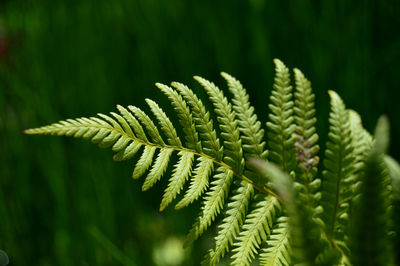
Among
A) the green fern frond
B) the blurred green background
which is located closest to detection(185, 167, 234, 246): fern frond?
the green fern frond

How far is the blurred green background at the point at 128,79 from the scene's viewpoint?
1.64 metres

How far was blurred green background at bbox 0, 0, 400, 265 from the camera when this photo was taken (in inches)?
64.7

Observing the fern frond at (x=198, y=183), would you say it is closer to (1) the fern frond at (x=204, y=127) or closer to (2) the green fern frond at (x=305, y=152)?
(1) the fern frond at (x=204, y=127)

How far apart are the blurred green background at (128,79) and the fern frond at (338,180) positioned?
3.44 feet

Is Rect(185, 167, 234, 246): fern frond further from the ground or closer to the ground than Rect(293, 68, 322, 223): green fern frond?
closer to the ground

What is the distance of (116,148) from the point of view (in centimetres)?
57

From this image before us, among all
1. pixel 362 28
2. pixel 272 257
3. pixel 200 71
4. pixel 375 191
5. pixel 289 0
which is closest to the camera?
pixel 375 191

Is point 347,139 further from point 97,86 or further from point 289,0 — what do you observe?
point 97,86

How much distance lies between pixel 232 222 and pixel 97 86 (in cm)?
154

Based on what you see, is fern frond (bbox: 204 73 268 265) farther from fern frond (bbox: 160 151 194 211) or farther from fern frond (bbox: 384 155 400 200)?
fern frond (bbox: 384 155 400 200)

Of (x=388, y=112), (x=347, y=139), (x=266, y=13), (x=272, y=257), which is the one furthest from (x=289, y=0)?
(x=272, y=257)

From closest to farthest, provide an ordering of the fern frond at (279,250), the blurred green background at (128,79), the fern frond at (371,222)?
the fern frond at (371,222)
the fern frond at (279,250)
the blurred green background at (128,79)

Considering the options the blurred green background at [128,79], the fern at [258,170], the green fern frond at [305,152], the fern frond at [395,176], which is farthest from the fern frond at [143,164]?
the blurred green background at [128,79]

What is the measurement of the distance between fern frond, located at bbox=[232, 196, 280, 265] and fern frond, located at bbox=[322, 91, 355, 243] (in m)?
0.07
